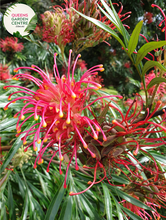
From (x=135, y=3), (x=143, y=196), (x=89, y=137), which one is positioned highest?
(x=135, y=3)

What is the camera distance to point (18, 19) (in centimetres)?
104

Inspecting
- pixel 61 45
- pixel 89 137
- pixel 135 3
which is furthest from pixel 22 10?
pixel 135 3

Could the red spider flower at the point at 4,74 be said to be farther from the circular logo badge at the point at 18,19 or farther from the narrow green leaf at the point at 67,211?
the narrow green leaf at the point at 67,211

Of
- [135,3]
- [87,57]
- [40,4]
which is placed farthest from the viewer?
[87,57]

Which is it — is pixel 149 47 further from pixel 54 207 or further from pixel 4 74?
pixel 4 74

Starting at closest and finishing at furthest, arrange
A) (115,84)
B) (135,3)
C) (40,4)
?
(40,4)
(135,3)
(115,84)

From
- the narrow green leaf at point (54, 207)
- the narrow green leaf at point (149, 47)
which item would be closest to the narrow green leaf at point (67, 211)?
the narrow green leaf at point (54, 207)

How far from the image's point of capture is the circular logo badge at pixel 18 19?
99cm

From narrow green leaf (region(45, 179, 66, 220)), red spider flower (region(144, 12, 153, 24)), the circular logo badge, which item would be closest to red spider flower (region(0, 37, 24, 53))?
the circular logo badge

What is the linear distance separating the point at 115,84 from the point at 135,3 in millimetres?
1177

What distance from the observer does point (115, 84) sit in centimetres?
Answer: 268

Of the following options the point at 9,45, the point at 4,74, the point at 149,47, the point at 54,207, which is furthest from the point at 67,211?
the point at 9,45

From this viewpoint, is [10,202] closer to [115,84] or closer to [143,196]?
[143,196]

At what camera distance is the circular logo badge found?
3.24 feet
